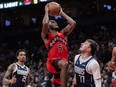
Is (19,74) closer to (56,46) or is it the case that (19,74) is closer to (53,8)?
(56,46)

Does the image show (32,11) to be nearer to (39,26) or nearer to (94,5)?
(39,26)

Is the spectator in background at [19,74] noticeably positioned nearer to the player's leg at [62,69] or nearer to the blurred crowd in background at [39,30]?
the player's leg at [62,69]

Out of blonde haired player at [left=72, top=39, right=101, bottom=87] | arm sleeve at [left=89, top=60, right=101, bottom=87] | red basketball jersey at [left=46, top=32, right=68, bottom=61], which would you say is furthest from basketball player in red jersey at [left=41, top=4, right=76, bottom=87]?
arm sleeve at [left=89, top=60, right=101, bottom=87]

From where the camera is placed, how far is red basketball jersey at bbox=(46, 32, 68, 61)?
7.71 meters

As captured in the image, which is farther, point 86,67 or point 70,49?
point 70,49

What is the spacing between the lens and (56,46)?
25.3 feet

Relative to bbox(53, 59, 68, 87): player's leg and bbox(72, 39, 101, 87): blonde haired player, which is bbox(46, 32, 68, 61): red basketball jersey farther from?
bbox(72, 39, 101, 87): blonde haired player

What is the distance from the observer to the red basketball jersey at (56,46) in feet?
25.3

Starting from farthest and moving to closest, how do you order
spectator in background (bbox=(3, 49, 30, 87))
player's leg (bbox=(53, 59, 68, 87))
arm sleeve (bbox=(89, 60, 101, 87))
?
1. spectator in background (bbox=(3, 49, 30, 87))
2. player's leg (bbox=(53, 59, 68, 87))
3. arm sleeve (bbox=(89, 60, 101, 87))

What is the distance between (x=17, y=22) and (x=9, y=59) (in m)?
3.79

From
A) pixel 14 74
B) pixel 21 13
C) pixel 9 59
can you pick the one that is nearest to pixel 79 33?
pixel 9 59

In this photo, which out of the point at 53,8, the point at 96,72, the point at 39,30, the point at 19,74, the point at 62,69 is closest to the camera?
the point at 96,72

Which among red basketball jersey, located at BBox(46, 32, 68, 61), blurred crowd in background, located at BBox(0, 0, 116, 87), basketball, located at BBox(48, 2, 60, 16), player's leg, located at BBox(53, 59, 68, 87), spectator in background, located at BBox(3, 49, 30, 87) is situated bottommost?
blurred crowd in background, located at BBox(0, 0, 116, 87)

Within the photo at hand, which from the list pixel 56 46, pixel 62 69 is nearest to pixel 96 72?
pixel 62 69
